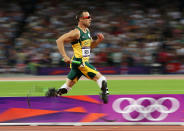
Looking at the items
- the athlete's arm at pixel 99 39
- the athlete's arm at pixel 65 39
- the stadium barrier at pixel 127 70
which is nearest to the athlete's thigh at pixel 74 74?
the athlete's arm at pixel 65 39

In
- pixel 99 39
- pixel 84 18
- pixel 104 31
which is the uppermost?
pixel 104 31

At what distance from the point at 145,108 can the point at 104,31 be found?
14457 millimetres

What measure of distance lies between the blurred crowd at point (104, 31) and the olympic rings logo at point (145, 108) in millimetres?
12292

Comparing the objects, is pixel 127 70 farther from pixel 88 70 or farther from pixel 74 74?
pixel 88 70

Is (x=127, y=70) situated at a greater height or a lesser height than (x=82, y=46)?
greater

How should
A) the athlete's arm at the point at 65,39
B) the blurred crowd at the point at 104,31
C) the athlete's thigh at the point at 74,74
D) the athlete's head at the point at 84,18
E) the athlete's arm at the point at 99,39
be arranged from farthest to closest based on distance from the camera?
the blurred crowd at the point at 104,31 < the athlete's arm at the point at 99,39 < the athlete's thigh at the point at 74,74 < the athlete's head at the point at 84,18 < the athlete's arm at the point at 65,39

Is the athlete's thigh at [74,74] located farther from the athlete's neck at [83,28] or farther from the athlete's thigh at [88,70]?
the athlete's neck at [83,28]

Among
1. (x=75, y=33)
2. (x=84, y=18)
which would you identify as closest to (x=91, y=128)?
(x=75, y=33)

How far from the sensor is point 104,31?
2212 centimetres

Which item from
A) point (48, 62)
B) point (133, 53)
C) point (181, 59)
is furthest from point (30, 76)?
point (181, 59)

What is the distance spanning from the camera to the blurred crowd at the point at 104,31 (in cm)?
2109

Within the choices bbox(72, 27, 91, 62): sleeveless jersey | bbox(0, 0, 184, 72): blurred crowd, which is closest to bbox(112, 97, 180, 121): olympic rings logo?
bbox(72, 27, 91, 62): sleeveless jersey

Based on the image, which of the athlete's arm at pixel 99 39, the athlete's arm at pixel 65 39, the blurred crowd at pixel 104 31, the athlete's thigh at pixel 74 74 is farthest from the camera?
the blurred crowd at pixel 104 31

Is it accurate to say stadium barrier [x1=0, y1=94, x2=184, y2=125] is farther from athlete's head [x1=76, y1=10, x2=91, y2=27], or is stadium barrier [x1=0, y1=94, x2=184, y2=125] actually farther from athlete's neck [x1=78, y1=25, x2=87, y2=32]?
athlete's head [x1=76, y1=10, x2=91, y2=27]
